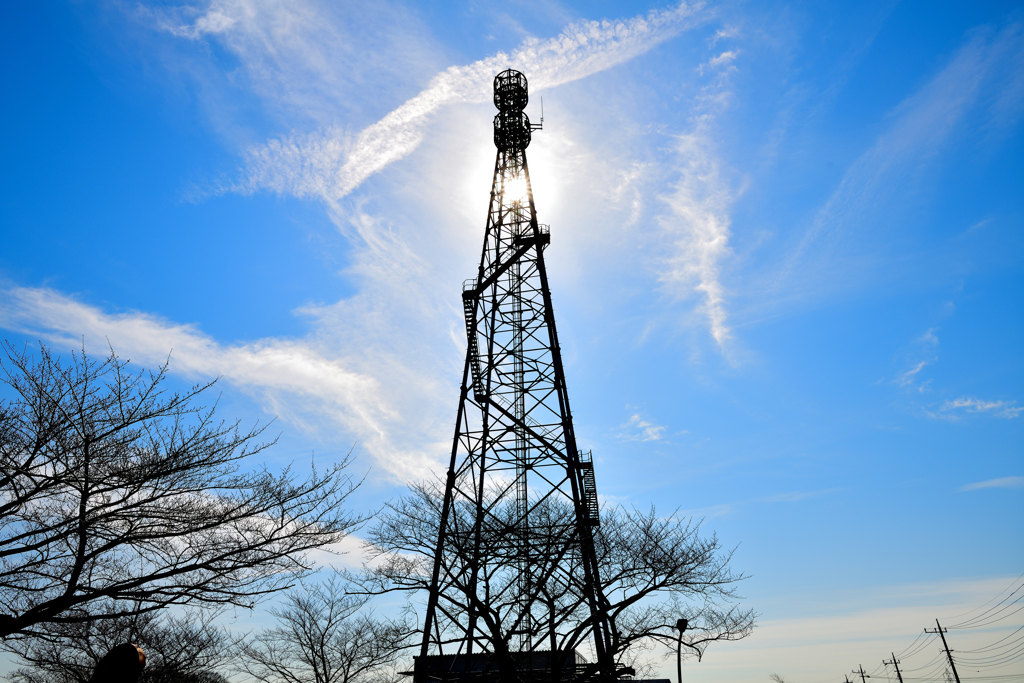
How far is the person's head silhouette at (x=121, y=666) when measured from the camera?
315cm

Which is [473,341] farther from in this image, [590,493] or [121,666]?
[121,666]

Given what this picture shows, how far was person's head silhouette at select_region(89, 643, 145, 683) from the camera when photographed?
315 centimetres

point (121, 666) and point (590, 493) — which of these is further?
point (590, 493)

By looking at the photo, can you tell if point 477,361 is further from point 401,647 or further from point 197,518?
point 197,518

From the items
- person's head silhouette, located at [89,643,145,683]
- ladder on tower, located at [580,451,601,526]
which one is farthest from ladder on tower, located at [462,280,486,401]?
person's head silhouette, located at [89,643,145,683]

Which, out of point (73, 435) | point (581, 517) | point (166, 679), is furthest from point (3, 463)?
point (166, 679)

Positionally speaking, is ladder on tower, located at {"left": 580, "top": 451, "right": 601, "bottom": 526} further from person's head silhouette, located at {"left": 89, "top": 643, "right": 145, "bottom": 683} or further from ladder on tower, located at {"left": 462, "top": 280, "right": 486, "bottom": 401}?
person's head silhouette, located at {"left": 89, "top": 643, "right": 145, "bottom": 683}

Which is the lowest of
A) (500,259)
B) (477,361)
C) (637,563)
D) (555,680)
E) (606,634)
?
(555,680)

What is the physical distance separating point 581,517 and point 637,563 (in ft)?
8.66

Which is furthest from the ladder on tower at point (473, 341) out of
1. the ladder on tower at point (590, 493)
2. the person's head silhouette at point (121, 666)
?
the person's head silhouette at point (121, 666)

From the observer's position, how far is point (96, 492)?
7.50m

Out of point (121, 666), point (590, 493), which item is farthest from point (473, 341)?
point (121, 666)

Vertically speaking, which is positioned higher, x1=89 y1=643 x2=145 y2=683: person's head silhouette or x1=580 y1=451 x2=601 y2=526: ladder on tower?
x1=580 y1=451 x2=601 y2=526: ladder on tower

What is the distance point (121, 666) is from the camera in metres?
3.15
